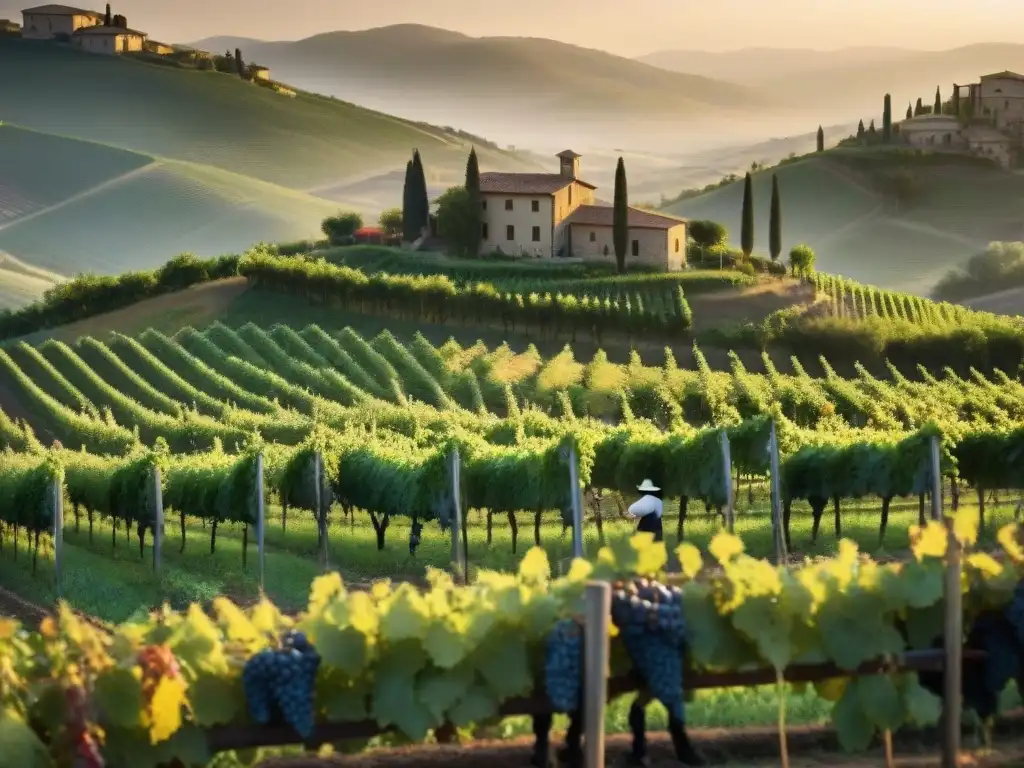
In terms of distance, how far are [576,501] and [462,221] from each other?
35729 mm

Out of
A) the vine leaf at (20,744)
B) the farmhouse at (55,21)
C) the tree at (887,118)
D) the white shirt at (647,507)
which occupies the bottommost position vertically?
the vine leaf at (20,744)

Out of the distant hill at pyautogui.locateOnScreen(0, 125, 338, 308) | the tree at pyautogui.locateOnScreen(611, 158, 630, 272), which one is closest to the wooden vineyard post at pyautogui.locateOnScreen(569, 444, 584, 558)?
the tree at pyautogui.locateOnScreen(611, 158, 630, 272)

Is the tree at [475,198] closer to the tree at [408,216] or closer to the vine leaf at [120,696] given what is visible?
the tree at [408,216]

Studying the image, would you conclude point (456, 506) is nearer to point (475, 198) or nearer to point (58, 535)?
point (58, 535)

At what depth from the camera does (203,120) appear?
88.2 m

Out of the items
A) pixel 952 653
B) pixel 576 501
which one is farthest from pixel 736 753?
pixel 576 501

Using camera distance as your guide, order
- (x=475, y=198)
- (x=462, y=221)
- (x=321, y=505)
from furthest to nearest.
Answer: (x=475, y=198) < (x=462, y=221) < (x=321, y=505)

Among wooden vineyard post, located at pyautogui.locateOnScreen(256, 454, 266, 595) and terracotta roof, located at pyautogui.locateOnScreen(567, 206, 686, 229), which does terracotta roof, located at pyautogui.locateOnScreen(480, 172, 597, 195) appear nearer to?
terracotta roof, located at pyautogui.locateOnScreen(567, 206, 686, 229)

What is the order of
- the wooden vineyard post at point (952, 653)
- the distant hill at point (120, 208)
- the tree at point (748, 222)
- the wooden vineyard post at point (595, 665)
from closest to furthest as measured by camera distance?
the wooden vineyard post at point (595, 665)
the wooden vineyard post at point (952, 653)
the tree at point (748, 222)
the distant hill at point (120, 208)

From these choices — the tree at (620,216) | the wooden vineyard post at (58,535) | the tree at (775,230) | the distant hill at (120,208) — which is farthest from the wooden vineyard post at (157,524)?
the distant hill at (120,208)

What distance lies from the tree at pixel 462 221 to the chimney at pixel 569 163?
4.36 m

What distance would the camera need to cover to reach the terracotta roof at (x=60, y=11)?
86.7 m

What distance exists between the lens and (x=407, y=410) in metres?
30.5

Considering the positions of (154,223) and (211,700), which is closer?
(211,700)
